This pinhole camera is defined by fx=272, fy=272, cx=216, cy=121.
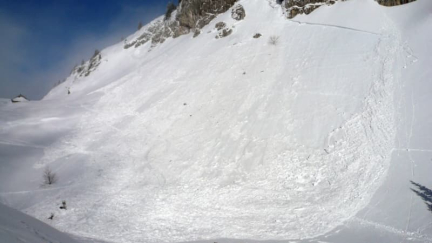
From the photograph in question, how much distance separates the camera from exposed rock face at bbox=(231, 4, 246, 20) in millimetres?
39094

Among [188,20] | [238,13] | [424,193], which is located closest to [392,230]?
[424,193]

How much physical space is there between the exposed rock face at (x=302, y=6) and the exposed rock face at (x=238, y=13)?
625 cm

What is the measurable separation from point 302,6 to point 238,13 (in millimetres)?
9277

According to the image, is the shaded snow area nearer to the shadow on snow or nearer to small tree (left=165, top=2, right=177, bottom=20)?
the shadow on snow

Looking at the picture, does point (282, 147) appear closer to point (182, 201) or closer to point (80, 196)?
point (182, 201)

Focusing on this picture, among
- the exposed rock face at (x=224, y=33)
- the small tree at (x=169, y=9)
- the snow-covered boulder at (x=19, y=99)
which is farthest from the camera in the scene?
the small tree at (x=169, y=9)

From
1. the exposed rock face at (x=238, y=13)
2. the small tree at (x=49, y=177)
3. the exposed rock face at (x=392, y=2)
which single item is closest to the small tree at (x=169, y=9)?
the exposed rock face at (x=238, y=13)

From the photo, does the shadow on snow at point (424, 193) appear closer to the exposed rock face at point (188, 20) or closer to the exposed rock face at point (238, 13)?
the exposed rock face at point (188, 20)

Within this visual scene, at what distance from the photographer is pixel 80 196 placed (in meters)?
16.0

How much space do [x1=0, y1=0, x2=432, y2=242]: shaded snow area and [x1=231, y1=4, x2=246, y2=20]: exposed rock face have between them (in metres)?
7.26

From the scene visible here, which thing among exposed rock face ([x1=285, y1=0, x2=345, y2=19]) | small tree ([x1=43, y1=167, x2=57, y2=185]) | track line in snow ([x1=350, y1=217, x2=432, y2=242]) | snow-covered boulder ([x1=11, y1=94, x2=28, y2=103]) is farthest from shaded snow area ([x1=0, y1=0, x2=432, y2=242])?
snow-covered boulder ([x1=11, y1=94, x2=28, y2=103])

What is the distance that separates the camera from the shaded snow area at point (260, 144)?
41.1 ft

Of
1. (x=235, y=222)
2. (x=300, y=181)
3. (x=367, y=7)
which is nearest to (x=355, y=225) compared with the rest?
(x=300, y=181)

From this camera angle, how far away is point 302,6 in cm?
3444
